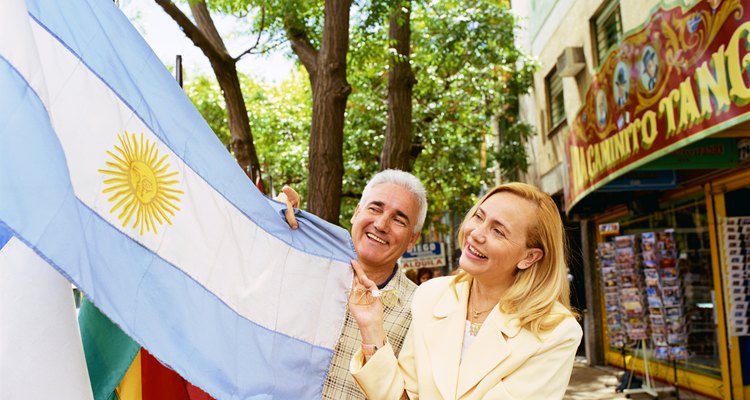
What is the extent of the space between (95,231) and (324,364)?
3.84 ft

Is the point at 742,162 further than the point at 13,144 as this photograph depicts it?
Yes

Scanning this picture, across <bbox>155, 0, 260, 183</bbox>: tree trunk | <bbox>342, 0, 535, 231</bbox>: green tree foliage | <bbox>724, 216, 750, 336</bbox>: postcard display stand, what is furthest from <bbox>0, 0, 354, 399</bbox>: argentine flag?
<bbox>342, 0, 535, 231</bbox>: green tree foliage

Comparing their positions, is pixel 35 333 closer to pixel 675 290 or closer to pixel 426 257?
pixel 675 290

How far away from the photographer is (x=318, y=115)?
23.1 ft

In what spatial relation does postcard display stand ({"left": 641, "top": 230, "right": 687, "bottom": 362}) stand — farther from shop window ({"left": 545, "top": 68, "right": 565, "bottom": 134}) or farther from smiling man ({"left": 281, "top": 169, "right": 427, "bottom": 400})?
smiling man ({"left": 281, "top": 169, "right": 427, "bottom": 400})

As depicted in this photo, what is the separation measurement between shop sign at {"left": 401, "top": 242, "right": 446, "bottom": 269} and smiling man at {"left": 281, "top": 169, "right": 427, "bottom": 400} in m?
13.9

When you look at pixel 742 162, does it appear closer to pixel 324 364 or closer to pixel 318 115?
pixel 318 115

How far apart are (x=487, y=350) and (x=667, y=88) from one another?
460 centimetres

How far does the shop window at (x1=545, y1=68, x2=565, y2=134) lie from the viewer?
659 inches

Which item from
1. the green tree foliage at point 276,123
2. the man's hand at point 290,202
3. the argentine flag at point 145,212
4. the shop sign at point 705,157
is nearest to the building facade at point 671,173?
the shop sign at point 705,157

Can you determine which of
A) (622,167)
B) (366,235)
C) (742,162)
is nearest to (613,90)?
(622,167)

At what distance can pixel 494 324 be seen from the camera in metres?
2.91

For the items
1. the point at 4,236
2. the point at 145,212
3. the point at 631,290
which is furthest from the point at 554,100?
the point at 4,236

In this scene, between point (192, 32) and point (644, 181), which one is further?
point (644, 181)
